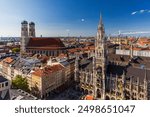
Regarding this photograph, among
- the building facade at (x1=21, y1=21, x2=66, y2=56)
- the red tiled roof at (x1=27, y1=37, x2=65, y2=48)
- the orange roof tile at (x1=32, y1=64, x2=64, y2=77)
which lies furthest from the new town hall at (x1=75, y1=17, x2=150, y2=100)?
the red tiled roof at (x1=27, y1=37, x2=65, y2=48)

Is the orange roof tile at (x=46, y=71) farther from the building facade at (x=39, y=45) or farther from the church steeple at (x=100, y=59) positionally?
the building facade at (x=39, y=45)

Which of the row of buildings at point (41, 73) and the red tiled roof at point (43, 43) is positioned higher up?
the red tiled roof at point (43, 43)

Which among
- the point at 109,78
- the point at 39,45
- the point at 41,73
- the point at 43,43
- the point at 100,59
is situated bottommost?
the point at 109,78

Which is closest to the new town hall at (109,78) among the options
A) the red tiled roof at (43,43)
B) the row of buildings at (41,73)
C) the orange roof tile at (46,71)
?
the row of buildings at (41,73)

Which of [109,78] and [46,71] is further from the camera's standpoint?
[46,71]

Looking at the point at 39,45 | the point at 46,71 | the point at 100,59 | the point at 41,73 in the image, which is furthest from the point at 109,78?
the point at 39,45

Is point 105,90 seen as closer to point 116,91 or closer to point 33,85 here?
point 116,91

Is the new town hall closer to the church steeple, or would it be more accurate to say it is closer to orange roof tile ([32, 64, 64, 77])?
the church steeple

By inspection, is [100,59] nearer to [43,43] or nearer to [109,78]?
[109,78]
